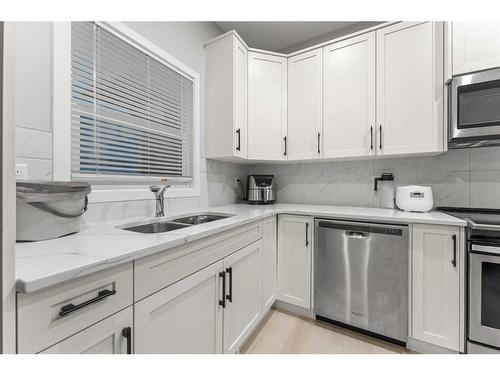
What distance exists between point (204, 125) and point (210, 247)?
1374 mm

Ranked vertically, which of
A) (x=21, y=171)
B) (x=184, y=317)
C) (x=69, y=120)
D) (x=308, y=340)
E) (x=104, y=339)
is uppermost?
(x=69, y=120)

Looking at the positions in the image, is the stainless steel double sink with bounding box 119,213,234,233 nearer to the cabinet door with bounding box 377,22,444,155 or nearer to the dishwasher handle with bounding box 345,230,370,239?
the dishwasher handle with bounding box 345,230,370,239

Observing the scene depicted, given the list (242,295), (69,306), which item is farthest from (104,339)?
(242,295)

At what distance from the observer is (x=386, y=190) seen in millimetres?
2070

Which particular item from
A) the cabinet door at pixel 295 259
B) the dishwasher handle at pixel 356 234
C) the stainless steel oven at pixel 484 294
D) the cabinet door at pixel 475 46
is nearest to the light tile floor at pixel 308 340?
the cabinet door at pixel 295 259

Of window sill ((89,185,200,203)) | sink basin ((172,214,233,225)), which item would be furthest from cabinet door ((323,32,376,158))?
window sill ((89,185,200,203))

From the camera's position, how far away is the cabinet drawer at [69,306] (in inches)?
21.0

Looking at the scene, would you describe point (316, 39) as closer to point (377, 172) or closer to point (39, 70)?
point (377, 172)

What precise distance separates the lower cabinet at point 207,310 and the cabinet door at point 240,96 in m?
0.92

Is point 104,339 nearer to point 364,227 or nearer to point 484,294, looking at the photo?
point 364,227

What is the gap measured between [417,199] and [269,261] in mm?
1257

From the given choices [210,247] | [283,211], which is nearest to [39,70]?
[210,247]

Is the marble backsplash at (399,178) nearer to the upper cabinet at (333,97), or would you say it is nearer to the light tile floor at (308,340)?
the upper cabinet at (333,97)

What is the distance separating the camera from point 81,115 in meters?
1.24
